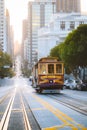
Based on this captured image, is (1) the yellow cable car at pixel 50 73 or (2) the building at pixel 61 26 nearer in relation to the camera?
(1) the yellow cable car at pixel 50 73

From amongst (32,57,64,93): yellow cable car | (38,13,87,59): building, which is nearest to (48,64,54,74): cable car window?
(32,57,64,93): yellow cable car

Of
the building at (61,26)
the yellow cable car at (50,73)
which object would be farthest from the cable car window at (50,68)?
the building at (61,26)

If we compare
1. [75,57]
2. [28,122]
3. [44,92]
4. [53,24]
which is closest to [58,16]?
[53,24]

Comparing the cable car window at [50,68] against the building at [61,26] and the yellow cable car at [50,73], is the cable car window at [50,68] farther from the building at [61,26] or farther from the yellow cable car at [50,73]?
the building at [61,26]

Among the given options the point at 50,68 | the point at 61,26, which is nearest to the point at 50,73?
the point at 50,68

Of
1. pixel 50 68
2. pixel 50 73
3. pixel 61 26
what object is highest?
pixel 61 26

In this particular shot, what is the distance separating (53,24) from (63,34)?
7064 millimetres

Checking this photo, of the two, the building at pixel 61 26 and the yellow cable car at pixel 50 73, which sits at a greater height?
the building at pixel 61 26

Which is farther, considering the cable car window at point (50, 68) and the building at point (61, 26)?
the building at point (61, 26)

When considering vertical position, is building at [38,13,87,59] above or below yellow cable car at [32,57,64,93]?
above

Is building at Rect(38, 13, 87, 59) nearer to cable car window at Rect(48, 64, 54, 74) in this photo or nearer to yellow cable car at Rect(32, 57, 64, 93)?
yellow cable car at Rect(32, 57, 64, 93)

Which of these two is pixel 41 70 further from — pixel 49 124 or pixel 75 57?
pixel 49 124

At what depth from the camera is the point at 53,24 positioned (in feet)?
465

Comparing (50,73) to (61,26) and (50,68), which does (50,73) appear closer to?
(50,68)
